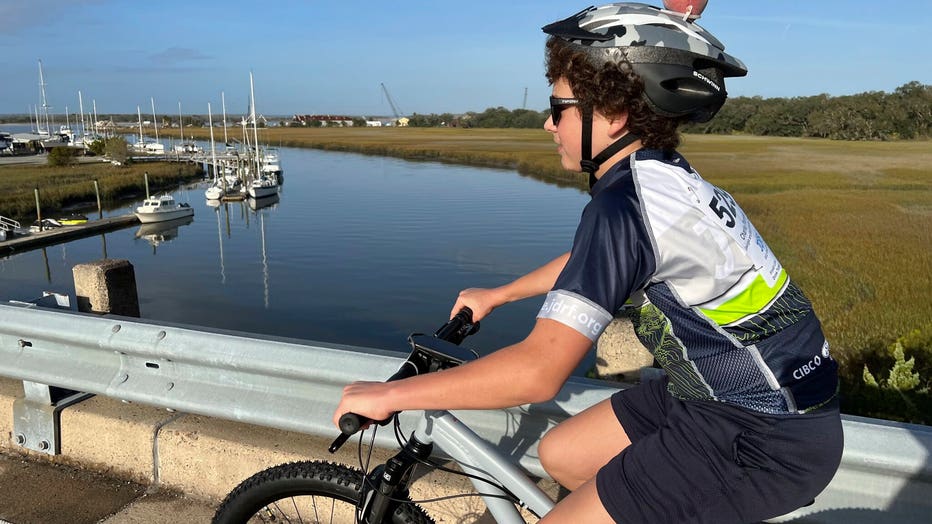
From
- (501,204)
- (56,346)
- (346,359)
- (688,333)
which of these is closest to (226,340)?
(346,359)

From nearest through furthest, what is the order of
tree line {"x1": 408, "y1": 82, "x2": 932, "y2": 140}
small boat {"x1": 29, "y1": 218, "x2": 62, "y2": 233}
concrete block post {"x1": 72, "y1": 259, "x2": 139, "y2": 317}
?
1. concrete block post {"x1": 72, "y1": 259, "x2": 139, "y2": 317}
2. small boat {"x1": 29, "y1": 218, "x2": 62, "y2": 233}
3. tree line {"x1": 408, "y1": 82, "x2": 932, "y2": 140}

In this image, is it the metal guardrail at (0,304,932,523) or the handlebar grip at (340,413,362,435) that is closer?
the handlebar grip at (340,413,362,435)

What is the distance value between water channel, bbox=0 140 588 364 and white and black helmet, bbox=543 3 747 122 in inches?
718

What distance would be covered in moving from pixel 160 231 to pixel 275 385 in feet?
174

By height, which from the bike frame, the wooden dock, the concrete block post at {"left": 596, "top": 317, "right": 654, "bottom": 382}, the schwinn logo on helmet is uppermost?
the schwinn logo on helmet

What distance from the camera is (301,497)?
7.07 ft

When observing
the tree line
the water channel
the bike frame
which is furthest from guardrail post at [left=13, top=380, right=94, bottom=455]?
the tree line

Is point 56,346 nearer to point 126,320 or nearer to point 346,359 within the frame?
point 126,320

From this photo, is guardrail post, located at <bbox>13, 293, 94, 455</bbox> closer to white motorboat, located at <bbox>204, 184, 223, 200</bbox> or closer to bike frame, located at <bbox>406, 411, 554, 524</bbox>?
bike frame, located at <bbox>406, 411, 554, 524</bbox>

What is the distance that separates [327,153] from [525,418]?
137194 millimetres

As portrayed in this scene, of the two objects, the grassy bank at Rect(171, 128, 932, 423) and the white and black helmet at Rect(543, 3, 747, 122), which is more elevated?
the white and black helmet at Rect(543, 3, 747, 122)

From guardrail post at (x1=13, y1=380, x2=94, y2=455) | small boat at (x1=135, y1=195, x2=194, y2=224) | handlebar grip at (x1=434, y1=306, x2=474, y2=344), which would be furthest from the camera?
small boat at (x1=135, y1=195, x2=194, y2=224)

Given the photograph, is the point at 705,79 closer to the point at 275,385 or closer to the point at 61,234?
the point at 275,385

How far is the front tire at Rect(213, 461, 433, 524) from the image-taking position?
2.04 metres
